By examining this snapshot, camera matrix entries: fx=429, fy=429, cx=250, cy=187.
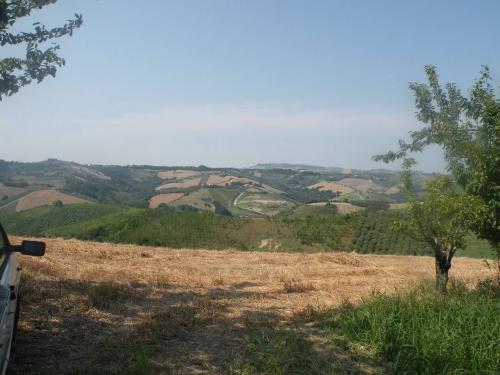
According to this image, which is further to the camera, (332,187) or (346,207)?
(332,187)

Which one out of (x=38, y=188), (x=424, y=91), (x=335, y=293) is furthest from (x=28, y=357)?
(x=38, y=188)

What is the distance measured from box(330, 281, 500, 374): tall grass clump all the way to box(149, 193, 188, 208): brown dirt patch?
87.4 m

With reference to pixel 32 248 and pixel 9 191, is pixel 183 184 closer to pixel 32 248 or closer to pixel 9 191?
pixel 9 191

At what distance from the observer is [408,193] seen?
9680 millimetres

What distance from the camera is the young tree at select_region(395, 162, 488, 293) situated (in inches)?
342

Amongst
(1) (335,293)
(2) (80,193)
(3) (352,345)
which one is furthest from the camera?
(2) (80,193)

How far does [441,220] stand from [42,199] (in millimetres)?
88637

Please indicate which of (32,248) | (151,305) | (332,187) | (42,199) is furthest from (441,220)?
(332,187)

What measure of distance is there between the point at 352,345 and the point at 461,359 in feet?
4.00

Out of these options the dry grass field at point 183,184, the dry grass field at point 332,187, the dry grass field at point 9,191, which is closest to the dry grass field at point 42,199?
the dry grass field at point 9,191

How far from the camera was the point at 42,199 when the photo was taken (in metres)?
85.4

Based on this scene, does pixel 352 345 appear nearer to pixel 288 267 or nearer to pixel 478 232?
pixel 478 232

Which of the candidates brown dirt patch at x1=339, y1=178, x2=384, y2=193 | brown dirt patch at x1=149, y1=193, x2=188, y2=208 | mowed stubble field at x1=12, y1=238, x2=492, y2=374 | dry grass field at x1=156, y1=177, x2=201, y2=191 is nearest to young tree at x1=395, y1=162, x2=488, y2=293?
mowed stubble field at x1=12, y1=238, x2=492, y2=374

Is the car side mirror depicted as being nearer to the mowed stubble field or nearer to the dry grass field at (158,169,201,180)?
the mowed stubble field
